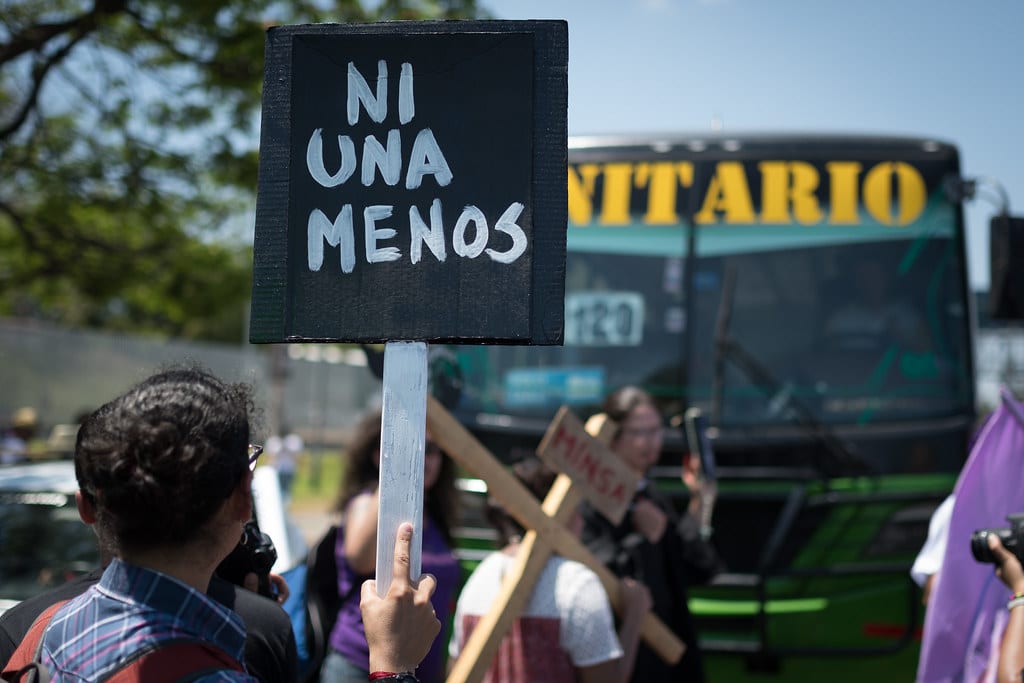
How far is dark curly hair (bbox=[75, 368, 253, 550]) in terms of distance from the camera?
1.52m

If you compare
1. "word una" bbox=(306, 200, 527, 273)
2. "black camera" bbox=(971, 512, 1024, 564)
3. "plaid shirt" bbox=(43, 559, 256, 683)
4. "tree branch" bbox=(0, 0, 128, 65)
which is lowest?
"black camera" bbox=(971, 512, 1024, 564)

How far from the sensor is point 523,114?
2.05m

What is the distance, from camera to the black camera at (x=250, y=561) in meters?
2.49

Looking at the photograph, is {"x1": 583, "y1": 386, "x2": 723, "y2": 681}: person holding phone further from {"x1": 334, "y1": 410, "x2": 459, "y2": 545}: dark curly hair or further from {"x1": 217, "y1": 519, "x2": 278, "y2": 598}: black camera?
{"x1": 217, "y1": 519, "x2": 278, "y2": 598}: black camera

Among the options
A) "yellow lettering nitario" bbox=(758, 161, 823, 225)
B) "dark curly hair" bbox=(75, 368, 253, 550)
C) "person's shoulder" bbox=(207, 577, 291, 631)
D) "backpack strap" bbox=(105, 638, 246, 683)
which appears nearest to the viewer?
"backpack strap" bbox=(105, 638, 246, 683)

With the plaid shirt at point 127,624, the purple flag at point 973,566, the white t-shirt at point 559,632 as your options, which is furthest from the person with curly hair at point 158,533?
the purple flag at point 973,566

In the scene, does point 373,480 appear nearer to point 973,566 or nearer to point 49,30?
point 973,566

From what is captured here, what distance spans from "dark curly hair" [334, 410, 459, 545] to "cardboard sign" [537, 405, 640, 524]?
2.31 feet

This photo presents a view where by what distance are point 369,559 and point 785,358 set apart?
2.91 metres

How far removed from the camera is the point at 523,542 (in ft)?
9.84

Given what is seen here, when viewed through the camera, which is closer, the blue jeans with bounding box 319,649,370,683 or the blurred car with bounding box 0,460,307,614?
the blue jeans with bounding box 319,649,370,683

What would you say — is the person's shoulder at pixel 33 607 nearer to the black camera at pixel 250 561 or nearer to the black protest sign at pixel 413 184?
the black camera at pixel 250 561

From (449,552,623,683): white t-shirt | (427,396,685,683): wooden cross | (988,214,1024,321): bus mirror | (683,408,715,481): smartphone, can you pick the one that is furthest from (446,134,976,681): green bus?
(449,552,623,683): white t-shirt

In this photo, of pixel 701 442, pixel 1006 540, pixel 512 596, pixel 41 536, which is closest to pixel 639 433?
pixel 701 442
